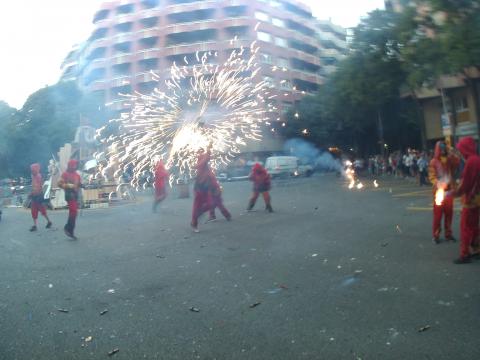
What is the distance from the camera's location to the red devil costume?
22.2 ft

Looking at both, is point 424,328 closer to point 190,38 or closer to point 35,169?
point 35,169

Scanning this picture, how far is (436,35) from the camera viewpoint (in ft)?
46.8

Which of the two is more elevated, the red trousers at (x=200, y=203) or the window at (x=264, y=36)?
the window at (x=264, y=36)

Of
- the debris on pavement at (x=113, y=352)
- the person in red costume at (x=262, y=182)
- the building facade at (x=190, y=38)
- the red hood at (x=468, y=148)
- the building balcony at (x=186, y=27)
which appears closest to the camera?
the debris on pavement at (x=113, y=352)

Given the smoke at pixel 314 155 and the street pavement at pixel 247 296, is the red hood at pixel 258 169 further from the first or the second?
the smoke at pixel 314 155

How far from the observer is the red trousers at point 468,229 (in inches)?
267

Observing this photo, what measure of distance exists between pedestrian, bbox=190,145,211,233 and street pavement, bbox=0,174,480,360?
0.97 metres

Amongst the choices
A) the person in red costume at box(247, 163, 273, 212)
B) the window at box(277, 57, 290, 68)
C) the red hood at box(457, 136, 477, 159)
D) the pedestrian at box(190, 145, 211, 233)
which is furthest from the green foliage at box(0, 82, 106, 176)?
the red hood at box(457, 136, 477, 159)

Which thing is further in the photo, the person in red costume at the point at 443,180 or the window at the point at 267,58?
the window at the point at 267,58

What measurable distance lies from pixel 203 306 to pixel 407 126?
3695 cm

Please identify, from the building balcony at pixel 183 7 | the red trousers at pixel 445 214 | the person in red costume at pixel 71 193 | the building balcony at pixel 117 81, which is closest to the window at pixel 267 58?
the building balcony at pixel 183 7

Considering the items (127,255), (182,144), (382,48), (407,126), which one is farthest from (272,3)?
Answer: (127,255)

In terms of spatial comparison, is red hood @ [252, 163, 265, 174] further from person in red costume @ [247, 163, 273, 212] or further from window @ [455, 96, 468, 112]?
window @ [455, 96, 468, 112]

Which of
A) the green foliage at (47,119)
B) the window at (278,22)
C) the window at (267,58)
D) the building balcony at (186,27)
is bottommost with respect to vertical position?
the green foliage at (47,119)
